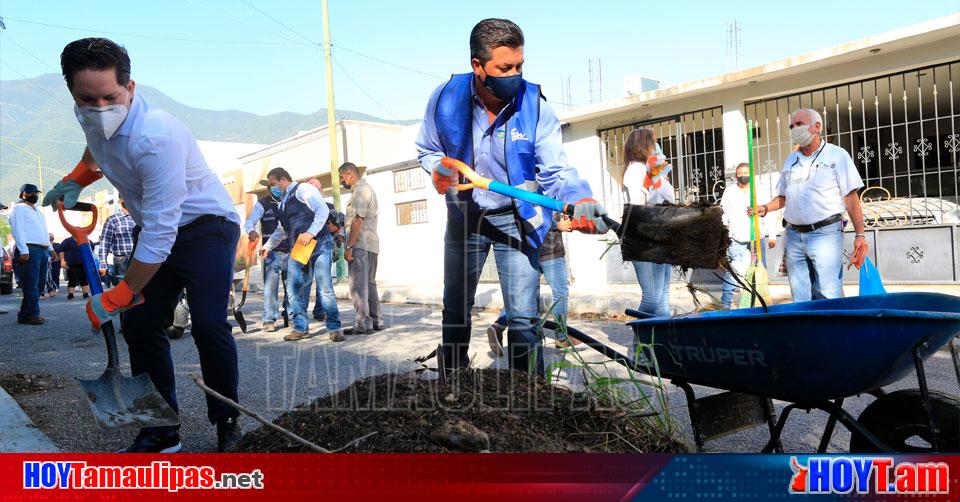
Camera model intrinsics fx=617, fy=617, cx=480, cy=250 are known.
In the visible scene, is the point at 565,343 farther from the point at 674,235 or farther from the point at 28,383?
the point at 28,383

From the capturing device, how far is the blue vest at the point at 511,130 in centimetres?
228

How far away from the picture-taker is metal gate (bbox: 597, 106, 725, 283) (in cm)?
877

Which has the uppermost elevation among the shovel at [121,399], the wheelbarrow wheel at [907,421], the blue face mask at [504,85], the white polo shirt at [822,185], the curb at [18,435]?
the blue face mask at [504,85]

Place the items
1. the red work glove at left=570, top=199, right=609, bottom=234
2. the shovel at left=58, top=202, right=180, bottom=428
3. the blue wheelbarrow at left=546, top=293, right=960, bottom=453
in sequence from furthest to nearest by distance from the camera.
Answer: the shovel at left=58, top=202, right=180, bottom=428 → the red work glove at left=570, top=199, right=609, bottom=234 → the blue wheelbarrow at left=546, top=293, right=960, bottom=453

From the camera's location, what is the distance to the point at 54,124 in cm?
217

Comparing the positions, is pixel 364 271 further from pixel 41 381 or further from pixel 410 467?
pixel 410 467

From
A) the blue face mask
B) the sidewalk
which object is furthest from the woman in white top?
the blue face mask

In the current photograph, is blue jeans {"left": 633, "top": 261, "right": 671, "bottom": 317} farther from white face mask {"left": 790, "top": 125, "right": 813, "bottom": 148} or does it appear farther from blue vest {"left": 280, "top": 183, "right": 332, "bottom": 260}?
blue vest {"left": 280, "top": 183, "right": 332, "bottom": 260}

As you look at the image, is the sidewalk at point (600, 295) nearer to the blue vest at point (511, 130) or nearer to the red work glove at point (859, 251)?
the red work glove at point (859, 251)

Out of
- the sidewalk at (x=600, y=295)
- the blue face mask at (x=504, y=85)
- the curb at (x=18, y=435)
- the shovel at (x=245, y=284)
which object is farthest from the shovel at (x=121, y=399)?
the shovel at (x=245, y=284)

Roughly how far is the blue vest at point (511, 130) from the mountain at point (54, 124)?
0.69m

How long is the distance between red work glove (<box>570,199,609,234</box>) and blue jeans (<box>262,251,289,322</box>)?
188 inches

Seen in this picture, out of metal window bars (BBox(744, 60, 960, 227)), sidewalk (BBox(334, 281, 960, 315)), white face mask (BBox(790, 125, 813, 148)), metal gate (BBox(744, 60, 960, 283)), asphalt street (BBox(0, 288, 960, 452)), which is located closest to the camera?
asphalt street (BBox(0, 288, 960, 452))

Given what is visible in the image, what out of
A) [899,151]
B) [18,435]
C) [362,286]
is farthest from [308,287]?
[899,151]
